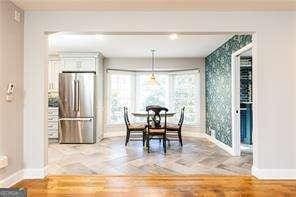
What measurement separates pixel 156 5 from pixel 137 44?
108 inches

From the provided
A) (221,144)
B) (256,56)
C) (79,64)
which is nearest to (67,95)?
Answer: (79,64)

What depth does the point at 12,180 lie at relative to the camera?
338 centimetres

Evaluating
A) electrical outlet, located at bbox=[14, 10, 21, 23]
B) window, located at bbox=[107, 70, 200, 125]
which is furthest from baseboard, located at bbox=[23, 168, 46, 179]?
window, located at bbox=[107, 70, 200, 125]

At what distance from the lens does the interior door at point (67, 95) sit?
271 inches

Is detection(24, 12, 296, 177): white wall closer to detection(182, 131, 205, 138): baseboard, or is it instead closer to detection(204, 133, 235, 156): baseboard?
detection(204, 133, 235, 156): baseboard

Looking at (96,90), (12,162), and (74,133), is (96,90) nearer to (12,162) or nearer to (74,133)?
(74,133)

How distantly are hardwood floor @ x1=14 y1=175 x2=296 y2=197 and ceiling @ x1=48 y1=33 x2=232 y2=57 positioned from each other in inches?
110

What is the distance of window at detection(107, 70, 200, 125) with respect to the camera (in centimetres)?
821

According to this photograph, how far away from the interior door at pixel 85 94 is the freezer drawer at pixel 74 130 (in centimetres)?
19

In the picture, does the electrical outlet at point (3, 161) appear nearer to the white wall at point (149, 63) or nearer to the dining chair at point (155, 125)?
the dining chair at point (155, 125)

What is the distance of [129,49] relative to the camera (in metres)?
6.84

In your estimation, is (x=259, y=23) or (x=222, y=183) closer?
(x=222, y=183)

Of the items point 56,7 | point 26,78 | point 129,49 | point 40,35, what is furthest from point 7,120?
point 129,49

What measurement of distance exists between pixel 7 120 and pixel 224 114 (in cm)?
442
